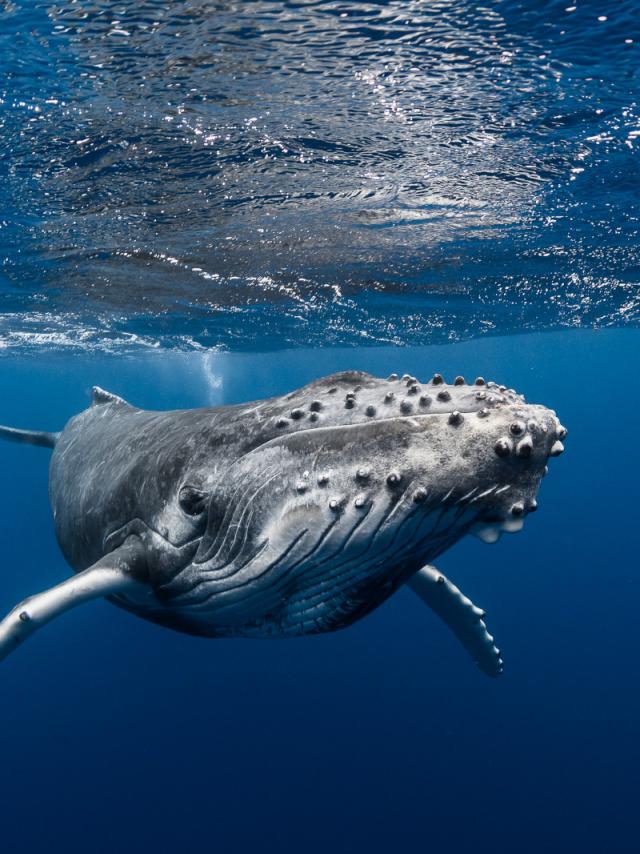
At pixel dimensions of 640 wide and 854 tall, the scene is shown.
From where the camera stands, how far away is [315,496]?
11.3 feet

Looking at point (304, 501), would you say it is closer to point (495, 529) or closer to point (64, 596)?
point (495, 529)

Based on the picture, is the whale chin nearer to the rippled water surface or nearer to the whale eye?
the whale eye

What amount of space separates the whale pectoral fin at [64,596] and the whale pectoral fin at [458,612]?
12.3 ft

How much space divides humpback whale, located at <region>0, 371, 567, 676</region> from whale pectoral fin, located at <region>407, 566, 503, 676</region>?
3.28 meters

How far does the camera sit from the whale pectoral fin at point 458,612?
293 inches

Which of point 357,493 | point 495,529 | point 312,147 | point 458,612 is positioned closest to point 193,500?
point 357,493

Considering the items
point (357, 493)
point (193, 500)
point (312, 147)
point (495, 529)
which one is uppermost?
point (312, 147)

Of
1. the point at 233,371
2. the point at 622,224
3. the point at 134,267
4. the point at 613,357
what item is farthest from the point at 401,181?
the point at 613,357

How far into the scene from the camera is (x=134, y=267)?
18.6 m

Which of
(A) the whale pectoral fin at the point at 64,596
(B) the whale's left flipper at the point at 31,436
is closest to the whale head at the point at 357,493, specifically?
(A) the whale pectoral fin at the point at 64,596

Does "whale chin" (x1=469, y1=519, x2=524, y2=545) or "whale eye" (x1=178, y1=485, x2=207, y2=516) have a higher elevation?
"whale chin" (x1=469, y1=519, x2=524, y2=545)

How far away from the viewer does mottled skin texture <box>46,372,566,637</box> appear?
2.99 m

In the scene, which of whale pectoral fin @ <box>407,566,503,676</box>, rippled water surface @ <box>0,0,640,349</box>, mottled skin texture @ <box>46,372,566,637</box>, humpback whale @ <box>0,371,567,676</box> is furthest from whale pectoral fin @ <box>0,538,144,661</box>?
rippled water surface @ <box>0,0,640,349</box>

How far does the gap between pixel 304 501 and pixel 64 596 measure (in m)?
2.17
